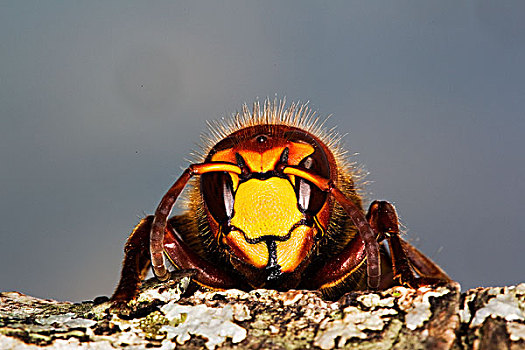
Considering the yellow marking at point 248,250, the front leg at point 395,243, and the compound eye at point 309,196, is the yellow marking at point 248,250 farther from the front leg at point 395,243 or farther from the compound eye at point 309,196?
the front leg at point 395,243

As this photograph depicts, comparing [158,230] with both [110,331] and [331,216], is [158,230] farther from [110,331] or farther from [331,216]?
[331,216]

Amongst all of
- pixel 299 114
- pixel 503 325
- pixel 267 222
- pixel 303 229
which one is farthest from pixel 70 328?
pixel 299 114

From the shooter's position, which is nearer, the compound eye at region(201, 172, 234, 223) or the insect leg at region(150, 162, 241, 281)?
the insect leg at region(150, 162, 241, 281)

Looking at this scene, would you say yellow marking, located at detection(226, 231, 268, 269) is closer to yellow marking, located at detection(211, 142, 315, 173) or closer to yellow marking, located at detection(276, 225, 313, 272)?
yellow marking, located at detection(276, 225, 313, 272)

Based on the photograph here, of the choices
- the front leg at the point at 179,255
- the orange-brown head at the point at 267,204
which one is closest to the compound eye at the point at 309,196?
the orange-brown head at the point at 267,204

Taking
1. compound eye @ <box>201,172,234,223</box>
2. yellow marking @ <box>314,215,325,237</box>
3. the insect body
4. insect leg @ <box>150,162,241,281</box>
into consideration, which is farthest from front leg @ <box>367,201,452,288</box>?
insect leg @ <box>150,162,241,281</box>

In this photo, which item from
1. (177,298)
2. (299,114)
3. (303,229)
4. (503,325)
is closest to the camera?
(503,325)
